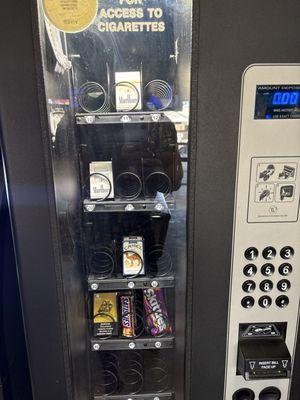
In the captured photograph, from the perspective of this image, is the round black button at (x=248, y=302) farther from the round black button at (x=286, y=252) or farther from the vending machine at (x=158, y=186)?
the round black button at (x=286, y=252)

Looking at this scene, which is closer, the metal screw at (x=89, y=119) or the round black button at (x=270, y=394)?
the metal screw at (x=89, y=119)

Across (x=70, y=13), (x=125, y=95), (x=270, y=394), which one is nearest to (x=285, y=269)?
(x=270, y=394)

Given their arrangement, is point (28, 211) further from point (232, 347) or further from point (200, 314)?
point (232, 347)

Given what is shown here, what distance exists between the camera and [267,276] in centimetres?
110

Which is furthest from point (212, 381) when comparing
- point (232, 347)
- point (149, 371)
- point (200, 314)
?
point (149, 371)

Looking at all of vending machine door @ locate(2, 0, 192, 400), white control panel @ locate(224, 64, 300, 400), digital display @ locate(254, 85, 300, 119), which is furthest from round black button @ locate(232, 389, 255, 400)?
digital display @ locate(254, 85, 300, 119)

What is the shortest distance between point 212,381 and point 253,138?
0.74m

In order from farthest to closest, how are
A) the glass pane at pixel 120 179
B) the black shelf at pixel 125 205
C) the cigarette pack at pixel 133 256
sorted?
the cigarette pack at pixel 133 256, the black shelf at pixel 125 205, the glass pane at pixel 120 179

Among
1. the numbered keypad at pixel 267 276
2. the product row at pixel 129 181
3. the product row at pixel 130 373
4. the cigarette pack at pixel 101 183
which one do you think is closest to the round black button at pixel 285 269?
the numbered keypad at pixel 267 276

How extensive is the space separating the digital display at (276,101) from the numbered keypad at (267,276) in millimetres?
355

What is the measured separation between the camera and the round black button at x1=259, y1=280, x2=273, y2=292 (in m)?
1.10

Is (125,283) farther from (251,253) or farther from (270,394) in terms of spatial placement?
(270,394)

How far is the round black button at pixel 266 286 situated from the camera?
110cm

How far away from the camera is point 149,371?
1.50 metres
